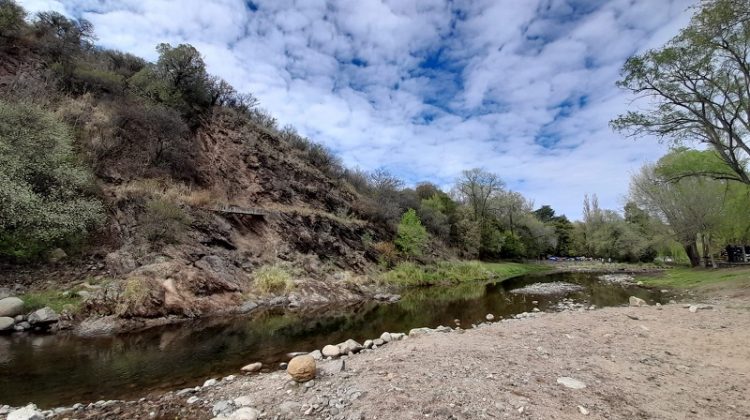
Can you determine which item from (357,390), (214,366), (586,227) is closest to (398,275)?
(214,366)

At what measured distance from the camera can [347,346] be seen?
9539 millimetres

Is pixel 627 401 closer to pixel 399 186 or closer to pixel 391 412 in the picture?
pixel 391 412

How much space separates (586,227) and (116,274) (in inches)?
3080

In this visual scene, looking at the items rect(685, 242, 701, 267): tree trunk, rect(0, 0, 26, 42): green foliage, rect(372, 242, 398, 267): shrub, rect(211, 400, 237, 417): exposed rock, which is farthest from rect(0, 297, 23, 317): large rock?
rect(685, 242, 701, 267): tree trunk

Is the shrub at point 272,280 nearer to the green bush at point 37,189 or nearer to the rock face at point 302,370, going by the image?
the green bush at point 37,189

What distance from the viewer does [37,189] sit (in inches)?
567

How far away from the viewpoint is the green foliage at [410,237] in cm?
3566

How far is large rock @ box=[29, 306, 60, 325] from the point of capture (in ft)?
38.0

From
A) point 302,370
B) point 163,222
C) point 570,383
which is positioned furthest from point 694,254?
point 163,222

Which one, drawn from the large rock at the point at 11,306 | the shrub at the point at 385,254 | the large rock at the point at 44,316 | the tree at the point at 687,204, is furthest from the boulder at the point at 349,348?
the tree at the point at 687,204

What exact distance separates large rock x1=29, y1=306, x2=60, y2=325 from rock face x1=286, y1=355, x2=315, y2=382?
11017mm

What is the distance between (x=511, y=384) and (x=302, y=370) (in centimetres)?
372

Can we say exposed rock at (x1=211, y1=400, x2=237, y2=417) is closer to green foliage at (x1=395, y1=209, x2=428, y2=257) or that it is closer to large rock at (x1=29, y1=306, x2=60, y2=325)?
large rock at (x1=29, y1=306, x2=60, y2=325)

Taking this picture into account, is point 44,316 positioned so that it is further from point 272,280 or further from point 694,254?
point 694,254
